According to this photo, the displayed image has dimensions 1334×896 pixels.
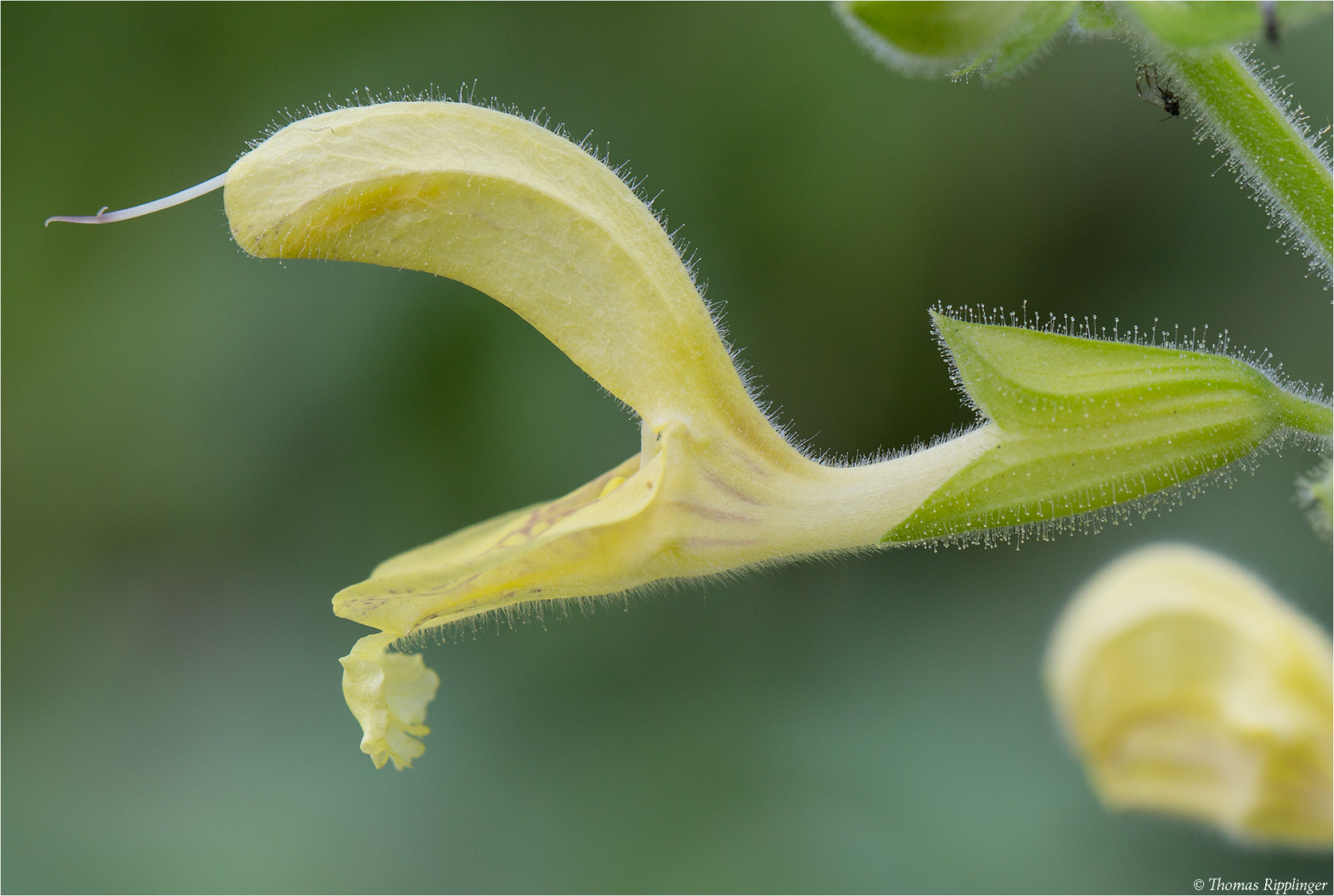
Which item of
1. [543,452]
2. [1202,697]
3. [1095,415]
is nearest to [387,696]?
[1095,415]

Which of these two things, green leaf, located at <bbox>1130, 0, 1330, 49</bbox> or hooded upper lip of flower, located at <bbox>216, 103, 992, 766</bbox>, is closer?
green leaf, located at <bbox>1130, 0, 1330, 49</bbox>

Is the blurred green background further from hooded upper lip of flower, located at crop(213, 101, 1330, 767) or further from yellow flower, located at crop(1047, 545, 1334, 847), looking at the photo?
hooded upper lip of flower, located at crop(213, 101, 1330, 767)

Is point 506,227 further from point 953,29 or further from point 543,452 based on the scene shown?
point 543,452

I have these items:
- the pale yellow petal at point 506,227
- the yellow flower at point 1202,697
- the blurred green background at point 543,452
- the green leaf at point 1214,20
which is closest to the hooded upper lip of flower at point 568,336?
the pale yellow petal at point 506,227

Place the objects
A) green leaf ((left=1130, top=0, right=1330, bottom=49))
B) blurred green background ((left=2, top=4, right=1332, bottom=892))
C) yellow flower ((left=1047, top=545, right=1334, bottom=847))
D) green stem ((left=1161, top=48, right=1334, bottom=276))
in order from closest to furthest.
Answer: green leaf ((left=1130, top=0, right=1330, bottom=49)) < green stem ((left=1161, top=48, right=1334, bottom=276)) < yellow flower ((left=1047, top=545, right=1334, bottom=847)) < blurred green background ((left=2, top=4, right=1332, bottom=892))

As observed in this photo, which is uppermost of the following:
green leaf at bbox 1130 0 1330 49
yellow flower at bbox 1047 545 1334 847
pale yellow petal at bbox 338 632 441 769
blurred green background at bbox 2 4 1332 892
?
blurred green background at bbox 2 4 1332 892

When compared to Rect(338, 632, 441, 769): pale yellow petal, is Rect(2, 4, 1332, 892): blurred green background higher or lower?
higher

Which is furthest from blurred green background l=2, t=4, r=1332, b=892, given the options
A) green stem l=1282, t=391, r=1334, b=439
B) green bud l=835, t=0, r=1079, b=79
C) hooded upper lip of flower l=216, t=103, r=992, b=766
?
green bud l=835, t=0, r=1079, b=79

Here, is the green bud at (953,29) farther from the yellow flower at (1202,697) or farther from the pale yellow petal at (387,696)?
the yellow flower at (1202,697)
